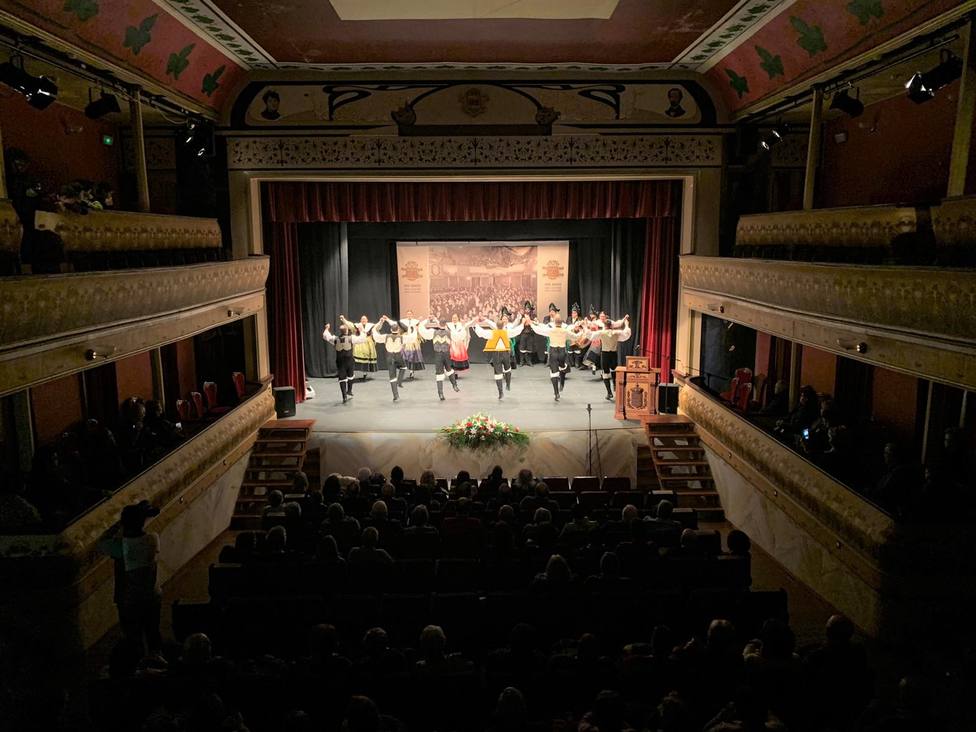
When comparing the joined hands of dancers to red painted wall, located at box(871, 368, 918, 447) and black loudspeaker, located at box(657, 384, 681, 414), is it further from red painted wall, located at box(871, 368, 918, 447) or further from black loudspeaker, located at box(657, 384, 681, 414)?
red painted wall, located at box(871, 368, 918, 447)

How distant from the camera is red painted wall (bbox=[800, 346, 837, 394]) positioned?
11.3m

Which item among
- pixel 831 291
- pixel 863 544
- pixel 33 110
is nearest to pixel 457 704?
pixel 863 544

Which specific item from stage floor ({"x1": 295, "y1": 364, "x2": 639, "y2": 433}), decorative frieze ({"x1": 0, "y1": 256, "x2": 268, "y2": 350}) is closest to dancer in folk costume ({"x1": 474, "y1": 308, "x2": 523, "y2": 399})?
stage floor ({"x1": 295, "y1": 364, "x2": 639, "y2": 433})

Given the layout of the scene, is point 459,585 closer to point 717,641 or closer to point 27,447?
point 717,641

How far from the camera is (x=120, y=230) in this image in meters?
8.57

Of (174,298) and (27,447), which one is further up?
(174,298)

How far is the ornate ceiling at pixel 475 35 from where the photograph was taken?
845 centimetres

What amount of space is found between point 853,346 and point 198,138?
31.8 feet

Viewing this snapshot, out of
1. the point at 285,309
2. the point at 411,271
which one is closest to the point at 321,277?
the point at 411,271

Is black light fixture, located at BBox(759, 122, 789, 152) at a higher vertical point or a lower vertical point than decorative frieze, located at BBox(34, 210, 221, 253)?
higher

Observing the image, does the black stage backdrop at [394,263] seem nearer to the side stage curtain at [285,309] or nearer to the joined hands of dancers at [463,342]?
the side stage curtain at [285,309]

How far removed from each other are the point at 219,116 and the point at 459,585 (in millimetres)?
9247

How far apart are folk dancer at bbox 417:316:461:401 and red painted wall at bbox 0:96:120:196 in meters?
5.71

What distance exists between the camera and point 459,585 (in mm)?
6398
